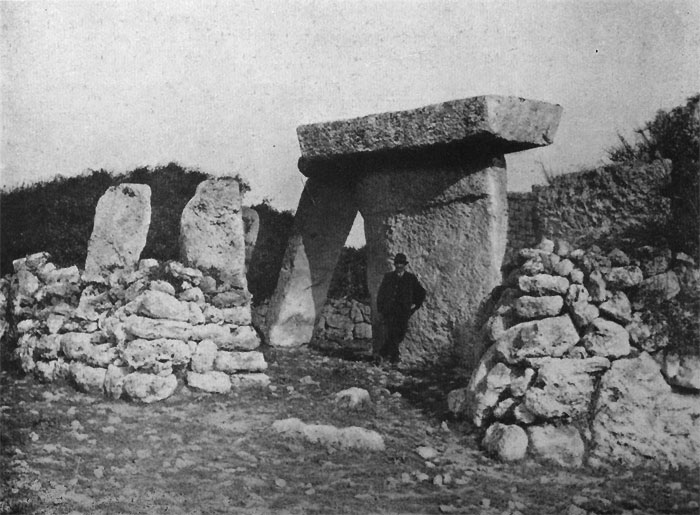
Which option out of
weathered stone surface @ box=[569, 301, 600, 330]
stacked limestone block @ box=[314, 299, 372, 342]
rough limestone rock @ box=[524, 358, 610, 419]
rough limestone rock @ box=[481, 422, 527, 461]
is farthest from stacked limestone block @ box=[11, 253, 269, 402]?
stacked limestone block @ box=[314, 299, 372, 342]

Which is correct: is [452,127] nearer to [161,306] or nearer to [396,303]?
[396,303]

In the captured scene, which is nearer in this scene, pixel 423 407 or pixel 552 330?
pixel 552 330


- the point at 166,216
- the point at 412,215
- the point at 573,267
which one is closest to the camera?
the point at 573,267

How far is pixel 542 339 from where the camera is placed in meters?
5.40

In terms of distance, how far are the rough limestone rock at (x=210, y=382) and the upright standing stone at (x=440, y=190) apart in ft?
7.54

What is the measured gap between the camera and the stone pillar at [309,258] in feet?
30.6

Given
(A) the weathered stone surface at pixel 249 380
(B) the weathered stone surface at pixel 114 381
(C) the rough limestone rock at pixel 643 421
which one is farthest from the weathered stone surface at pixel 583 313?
(B) the weathered stone surface at pixel 114 381

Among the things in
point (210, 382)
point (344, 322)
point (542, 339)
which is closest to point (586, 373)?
point (542, 339)

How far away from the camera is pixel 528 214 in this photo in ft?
37.3

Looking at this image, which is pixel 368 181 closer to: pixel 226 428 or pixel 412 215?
pixel 412 215

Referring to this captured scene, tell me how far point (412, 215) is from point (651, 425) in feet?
12.2

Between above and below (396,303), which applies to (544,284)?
above

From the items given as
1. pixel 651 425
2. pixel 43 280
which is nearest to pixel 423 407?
pixel 651 425

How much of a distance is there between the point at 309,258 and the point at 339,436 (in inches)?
171
